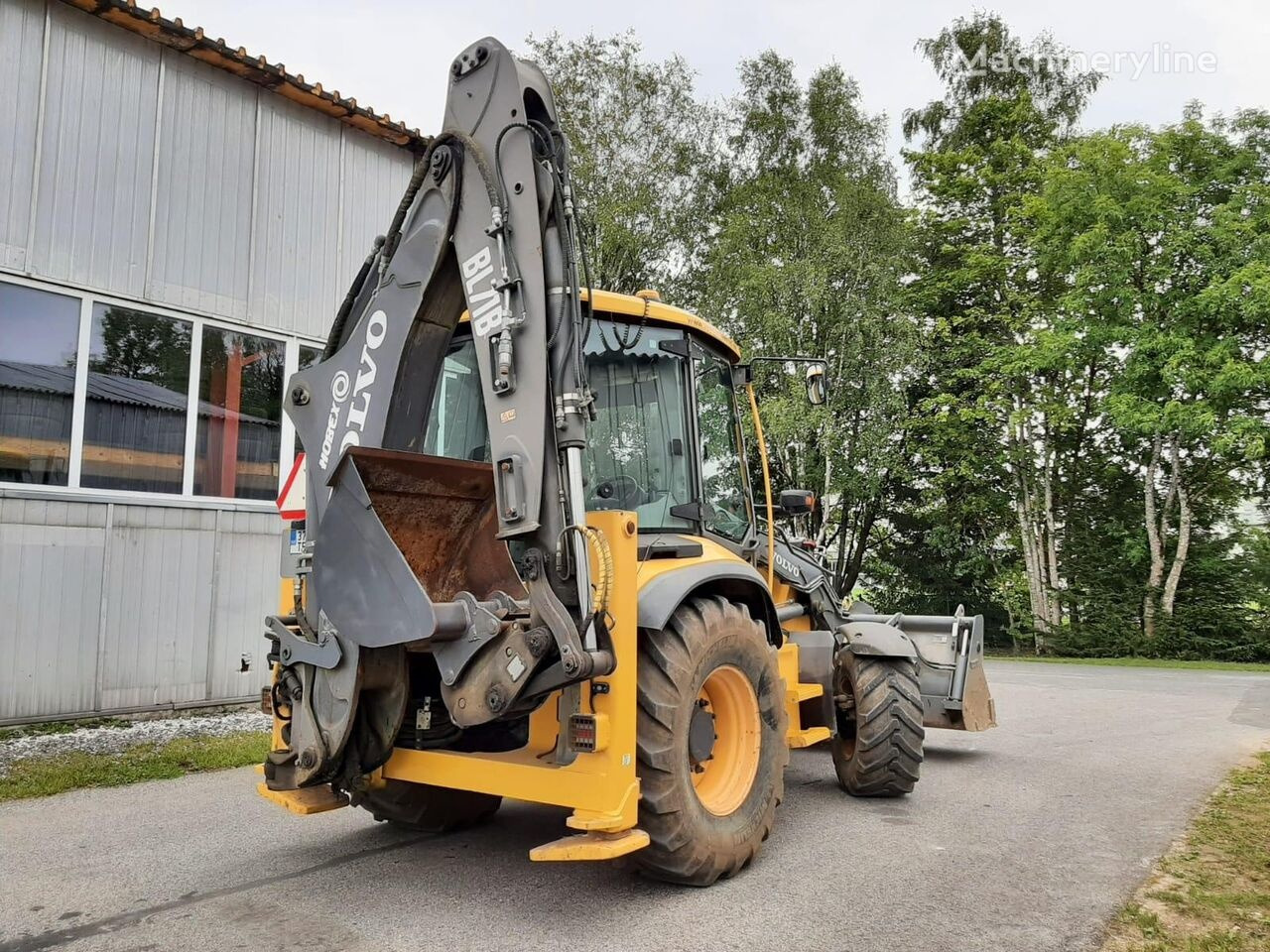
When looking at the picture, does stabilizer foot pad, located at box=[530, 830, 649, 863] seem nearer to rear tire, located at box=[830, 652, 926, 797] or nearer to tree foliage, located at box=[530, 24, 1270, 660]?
rear tire, located at box=[830, 652, 926, 797]

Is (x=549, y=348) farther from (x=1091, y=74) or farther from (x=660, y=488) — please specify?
(x=1091, y=74)

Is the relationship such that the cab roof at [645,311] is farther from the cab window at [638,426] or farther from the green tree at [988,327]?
the green tree at [988,327]

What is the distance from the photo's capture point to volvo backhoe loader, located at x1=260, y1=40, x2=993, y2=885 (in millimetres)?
3506

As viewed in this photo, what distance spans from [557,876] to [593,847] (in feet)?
2.94

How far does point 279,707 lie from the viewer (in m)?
4.08

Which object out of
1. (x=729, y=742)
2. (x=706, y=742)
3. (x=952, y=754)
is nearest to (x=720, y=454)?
(x=729, y=742)

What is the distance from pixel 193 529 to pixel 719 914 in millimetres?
6317

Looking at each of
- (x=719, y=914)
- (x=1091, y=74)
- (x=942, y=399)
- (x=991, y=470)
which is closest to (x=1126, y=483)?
(x=991, y=470)

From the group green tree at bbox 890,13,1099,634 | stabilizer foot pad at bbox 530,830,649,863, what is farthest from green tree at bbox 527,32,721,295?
stabilizer foot pad at bbox 530,830,649,863

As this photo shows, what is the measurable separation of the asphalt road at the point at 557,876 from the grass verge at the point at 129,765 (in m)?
0.20

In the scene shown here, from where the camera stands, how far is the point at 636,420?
4676 millimetres

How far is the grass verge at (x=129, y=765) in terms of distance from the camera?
569 cm

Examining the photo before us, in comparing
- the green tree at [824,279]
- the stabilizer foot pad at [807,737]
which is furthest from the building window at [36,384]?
the green tree at [824,279]

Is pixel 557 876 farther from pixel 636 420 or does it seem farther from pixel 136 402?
pixel 136 402
